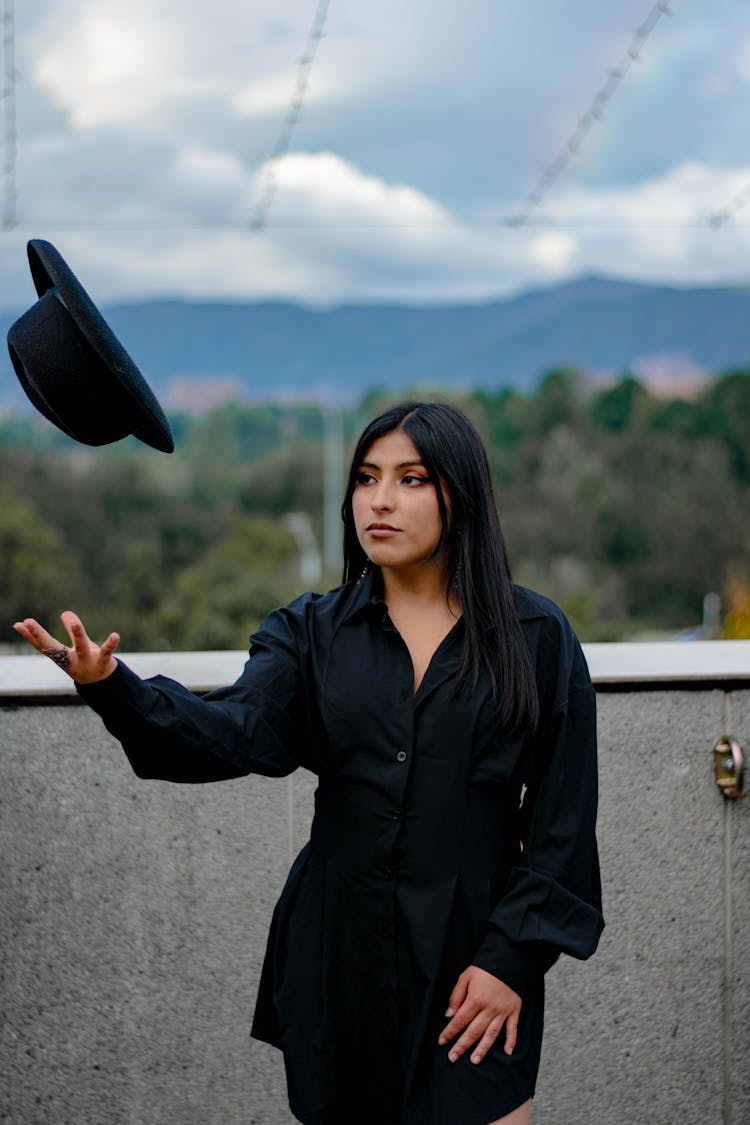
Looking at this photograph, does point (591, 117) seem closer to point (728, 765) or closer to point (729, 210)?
point (729, 210)

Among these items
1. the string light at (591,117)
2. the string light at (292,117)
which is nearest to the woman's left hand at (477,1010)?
the string light at (292,117)

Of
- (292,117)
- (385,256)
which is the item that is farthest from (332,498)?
(292,117)

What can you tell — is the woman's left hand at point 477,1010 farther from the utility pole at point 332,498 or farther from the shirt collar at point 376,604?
the utility pole at point 332,498

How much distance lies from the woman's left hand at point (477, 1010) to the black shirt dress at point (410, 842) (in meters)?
0.02

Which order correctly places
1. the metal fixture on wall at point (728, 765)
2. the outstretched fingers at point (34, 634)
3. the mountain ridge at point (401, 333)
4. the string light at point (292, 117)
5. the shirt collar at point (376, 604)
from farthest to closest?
the mountain ridge at point (401, 333) → the string light at point (292, 117) → the metal fixture on wall at point (728, 765) → the shirt collar at point (376, 604) → the outstretched fingers at point (34, 634)

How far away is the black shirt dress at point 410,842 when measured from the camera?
182cm

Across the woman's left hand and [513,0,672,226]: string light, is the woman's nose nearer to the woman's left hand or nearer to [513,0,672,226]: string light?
the woman's left hand

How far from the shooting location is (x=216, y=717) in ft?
5.94

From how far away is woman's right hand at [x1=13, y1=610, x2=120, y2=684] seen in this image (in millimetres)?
1594

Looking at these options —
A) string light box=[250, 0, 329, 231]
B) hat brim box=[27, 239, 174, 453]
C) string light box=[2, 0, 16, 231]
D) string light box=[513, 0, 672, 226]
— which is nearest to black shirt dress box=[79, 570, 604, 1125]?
hat brim box=[27, 239, 174, 453]

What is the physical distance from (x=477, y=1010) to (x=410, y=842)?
0.25m

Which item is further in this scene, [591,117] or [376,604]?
[591,117]

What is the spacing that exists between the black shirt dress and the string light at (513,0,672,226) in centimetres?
847

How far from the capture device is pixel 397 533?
189 centimetres
